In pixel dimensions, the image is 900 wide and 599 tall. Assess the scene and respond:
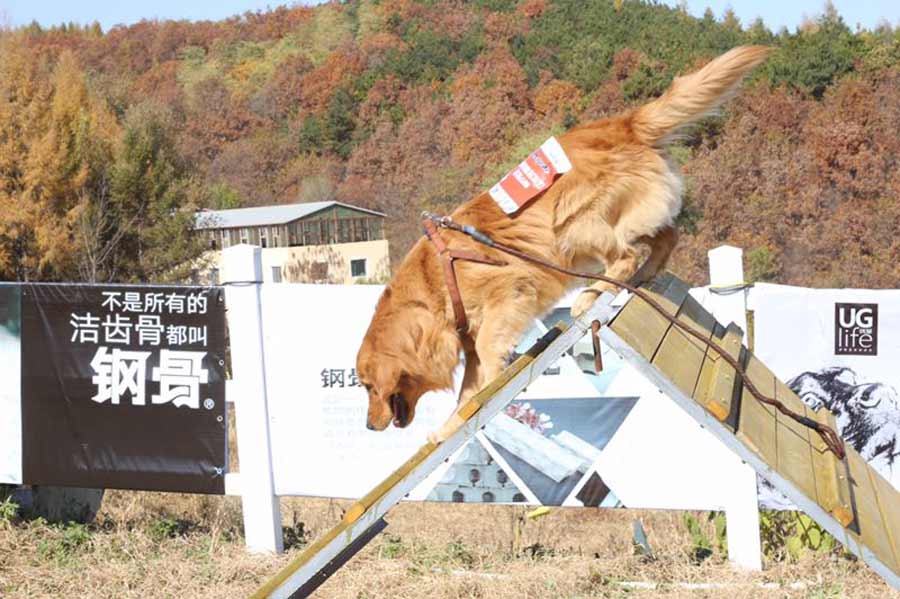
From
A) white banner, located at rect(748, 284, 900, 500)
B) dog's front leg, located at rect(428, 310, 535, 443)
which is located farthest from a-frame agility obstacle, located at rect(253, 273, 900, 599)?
white banner, located at rect(748, 284, 900, 500)

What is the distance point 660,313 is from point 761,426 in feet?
1.84

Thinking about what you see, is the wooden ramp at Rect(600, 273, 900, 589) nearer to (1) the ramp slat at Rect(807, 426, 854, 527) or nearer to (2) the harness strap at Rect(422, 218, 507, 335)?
(1) the ramp slat at Rect(807, 426, 854, 527)

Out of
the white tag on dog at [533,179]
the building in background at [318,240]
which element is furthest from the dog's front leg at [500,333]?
the building in background at [318,240]

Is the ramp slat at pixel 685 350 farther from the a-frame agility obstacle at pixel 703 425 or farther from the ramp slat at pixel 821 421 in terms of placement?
the ramp slat at pixel 821 421

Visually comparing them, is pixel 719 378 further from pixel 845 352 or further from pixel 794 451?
pixel 845 352

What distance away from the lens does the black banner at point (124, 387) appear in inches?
212

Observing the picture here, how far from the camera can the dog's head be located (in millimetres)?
3828

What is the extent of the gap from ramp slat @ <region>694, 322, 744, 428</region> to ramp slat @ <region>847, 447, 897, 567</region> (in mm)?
561

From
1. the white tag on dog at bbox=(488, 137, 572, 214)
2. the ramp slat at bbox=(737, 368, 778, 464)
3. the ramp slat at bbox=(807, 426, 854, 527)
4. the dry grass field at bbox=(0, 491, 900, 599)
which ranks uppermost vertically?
the white tag on dog at bbox=(488, 137, 572, 214)

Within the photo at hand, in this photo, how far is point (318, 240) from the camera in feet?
134

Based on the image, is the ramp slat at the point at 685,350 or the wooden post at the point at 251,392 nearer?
the ramp slat at the point at 685,350

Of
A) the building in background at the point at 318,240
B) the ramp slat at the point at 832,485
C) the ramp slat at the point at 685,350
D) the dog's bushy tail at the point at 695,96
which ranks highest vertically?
the building in background at the point at 318,240

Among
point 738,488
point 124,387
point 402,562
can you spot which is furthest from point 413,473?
point 124,387

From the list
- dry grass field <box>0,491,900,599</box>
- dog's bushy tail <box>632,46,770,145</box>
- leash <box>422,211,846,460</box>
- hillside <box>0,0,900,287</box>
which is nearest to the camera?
leash <box>422,211,846,460</box>
